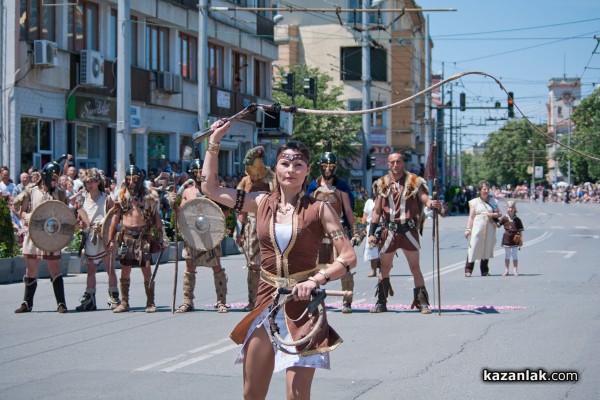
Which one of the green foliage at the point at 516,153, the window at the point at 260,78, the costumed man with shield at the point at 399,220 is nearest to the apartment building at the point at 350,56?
the window at the point at 260,78

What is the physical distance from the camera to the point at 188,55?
1587 inches

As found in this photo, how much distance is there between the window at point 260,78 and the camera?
4922 cm

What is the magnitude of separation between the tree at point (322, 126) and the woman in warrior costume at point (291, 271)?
4578 cm

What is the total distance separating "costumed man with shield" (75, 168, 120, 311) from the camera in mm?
13664

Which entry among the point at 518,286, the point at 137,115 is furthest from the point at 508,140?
the point at 518,286

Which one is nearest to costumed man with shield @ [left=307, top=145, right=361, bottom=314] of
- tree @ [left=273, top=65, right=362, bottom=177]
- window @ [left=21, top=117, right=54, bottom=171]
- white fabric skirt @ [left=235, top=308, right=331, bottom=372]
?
white fabric skirt @ [left=235, top=308, right=331, bottom=372]

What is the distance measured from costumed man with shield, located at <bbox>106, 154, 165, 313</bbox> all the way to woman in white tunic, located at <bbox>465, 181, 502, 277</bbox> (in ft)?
26.0

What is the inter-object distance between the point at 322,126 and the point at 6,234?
3742cm

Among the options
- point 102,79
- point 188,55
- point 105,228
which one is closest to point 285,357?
point 105,228

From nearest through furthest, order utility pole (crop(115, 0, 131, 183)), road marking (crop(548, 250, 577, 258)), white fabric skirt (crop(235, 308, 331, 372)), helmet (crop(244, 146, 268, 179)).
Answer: white fabric skirt (crop(235, 308, 331, 372)) < helmet (crop(244, 146, 268, 179)) < utility pole (crop(115, 0, 131, 183)) < road marking (crop(548, 250, 577, 258))

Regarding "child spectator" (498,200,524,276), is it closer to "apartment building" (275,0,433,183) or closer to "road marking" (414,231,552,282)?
"road marking" (414,231,552,282)

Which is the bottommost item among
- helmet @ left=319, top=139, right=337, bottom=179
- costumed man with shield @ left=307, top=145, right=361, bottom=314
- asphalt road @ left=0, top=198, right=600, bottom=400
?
asphalt road @ left=0, top=198, right=600, bottom=400

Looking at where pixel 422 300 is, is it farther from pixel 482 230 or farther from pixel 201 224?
pixel 482 230

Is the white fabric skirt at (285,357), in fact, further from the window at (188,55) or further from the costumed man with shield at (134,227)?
the window at (188,55)
